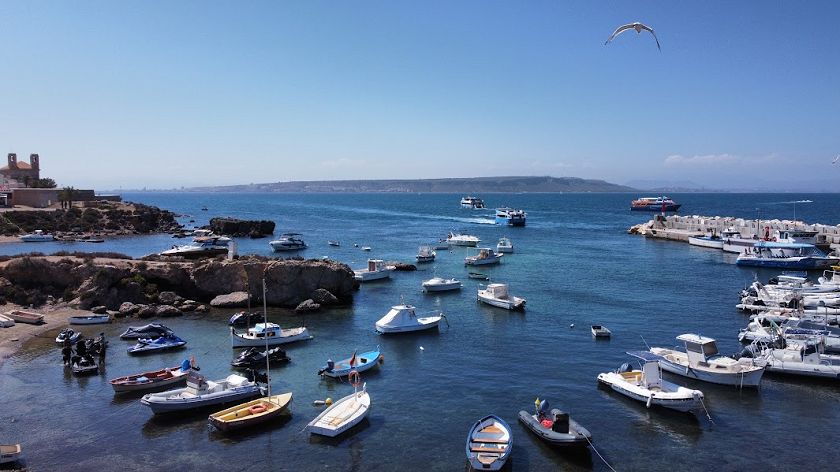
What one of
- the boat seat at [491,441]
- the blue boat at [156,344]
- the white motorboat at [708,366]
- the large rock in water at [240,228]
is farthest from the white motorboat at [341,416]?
the large rock in water at [240,228]

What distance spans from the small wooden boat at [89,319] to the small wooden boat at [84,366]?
9.43 meters

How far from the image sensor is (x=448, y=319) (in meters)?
45.3

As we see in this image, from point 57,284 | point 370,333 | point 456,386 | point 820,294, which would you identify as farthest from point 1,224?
point 820,294

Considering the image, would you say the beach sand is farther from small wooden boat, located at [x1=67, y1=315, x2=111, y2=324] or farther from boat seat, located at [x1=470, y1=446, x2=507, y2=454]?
boat seat, located at [x1=470, y1=446, x2=507, y2=454]

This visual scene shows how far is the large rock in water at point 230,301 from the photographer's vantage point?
46.9 m

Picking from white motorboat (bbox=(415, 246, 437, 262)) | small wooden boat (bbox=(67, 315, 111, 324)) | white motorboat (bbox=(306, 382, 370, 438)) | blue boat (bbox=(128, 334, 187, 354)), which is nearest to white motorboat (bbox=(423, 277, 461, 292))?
white motorboat (bbox=(415, 246, 437, 262))

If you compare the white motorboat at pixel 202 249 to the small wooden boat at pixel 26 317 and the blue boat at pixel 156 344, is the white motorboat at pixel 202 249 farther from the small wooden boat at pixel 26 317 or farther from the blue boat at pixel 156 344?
the blue boat at pixel 156 344

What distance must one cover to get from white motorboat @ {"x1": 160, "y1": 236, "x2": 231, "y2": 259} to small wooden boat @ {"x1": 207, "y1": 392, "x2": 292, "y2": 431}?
48928mm

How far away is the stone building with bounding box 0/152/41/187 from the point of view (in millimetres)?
146375

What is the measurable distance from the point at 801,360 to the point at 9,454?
122 feet

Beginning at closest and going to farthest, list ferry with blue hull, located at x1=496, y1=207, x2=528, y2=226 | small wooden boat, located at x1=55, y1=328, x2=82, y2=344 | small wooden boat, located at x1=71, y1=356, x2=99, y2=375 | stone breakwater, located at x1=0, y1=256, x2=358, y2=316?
small wooden boat, located at x1=71, y1=356, x2=99, y2=375
small wooden boat, located at x1=55, y1=328, x2=82, y2=344
stone breakwater, located at x1=0, y1=256, x2=358, y2=316
ferry with blue hull, located at x1=496, y1=207, x2=528, y2=226

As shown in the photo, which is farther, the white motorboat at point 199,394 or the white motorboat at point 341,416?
the white motorboat at point 199,394

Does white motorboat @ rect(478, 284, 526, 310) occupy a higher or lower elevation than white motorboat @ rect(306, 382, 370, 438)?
higher

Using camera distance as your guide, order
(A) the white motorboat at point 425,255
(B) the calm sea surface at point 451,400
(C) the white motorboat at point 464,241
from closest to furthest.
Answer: (B) the calm sea surface at point 451,400, (A) the white motorboat at point 425,255, (C) the white motorboat at point 464,241
